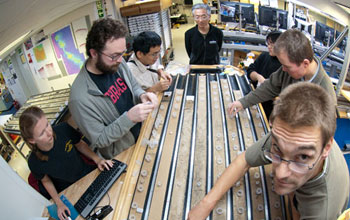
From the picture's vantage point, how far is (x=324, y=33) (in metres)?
4.15

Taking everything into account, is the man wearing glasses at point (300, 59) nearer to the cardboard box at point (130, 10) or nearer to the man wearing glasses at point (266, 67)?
the man wearing glasses at point (266, 67)

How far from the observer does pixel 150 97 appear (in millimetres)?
1896

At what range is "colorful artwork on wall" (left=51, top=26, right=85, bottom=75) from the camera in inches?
139

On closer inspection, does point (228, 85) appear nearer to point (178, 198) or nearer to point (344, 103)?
point (178, 198)

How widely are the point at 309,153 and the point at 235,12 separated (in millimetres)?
5983

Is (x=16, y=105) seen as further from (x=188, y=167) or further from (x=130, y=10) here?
(x=130, y=10)

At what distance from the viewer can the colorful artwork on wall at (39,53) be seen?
3150 millimetres

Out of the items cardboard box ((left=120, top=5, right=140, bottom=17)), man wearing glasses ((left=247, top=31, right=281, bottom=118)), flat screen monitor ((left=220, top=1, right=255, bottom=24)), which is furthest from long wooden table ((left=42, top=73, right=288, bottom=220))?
flat screen monitor ((left=220, top=1, right=255, bottom=24))

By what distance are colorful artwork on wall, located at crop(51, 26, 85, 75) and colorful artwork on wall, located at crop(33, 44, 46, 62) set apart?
27 centimetres

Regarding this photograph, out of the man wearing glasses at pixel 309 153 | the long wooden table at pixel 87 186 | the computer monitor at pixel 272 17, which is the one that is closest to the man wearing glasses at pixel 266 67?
the man wearing glasses at pixel 309 153

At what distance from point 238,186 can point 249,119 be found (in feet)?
2.72

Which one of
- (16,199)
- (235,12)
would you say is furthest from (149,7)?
(16,199)

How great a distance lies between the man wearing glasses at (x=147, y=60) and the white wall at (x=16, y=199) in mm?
1500

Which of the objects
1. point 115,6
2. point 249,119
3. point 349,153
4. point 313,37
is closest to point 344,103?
point 349,153
